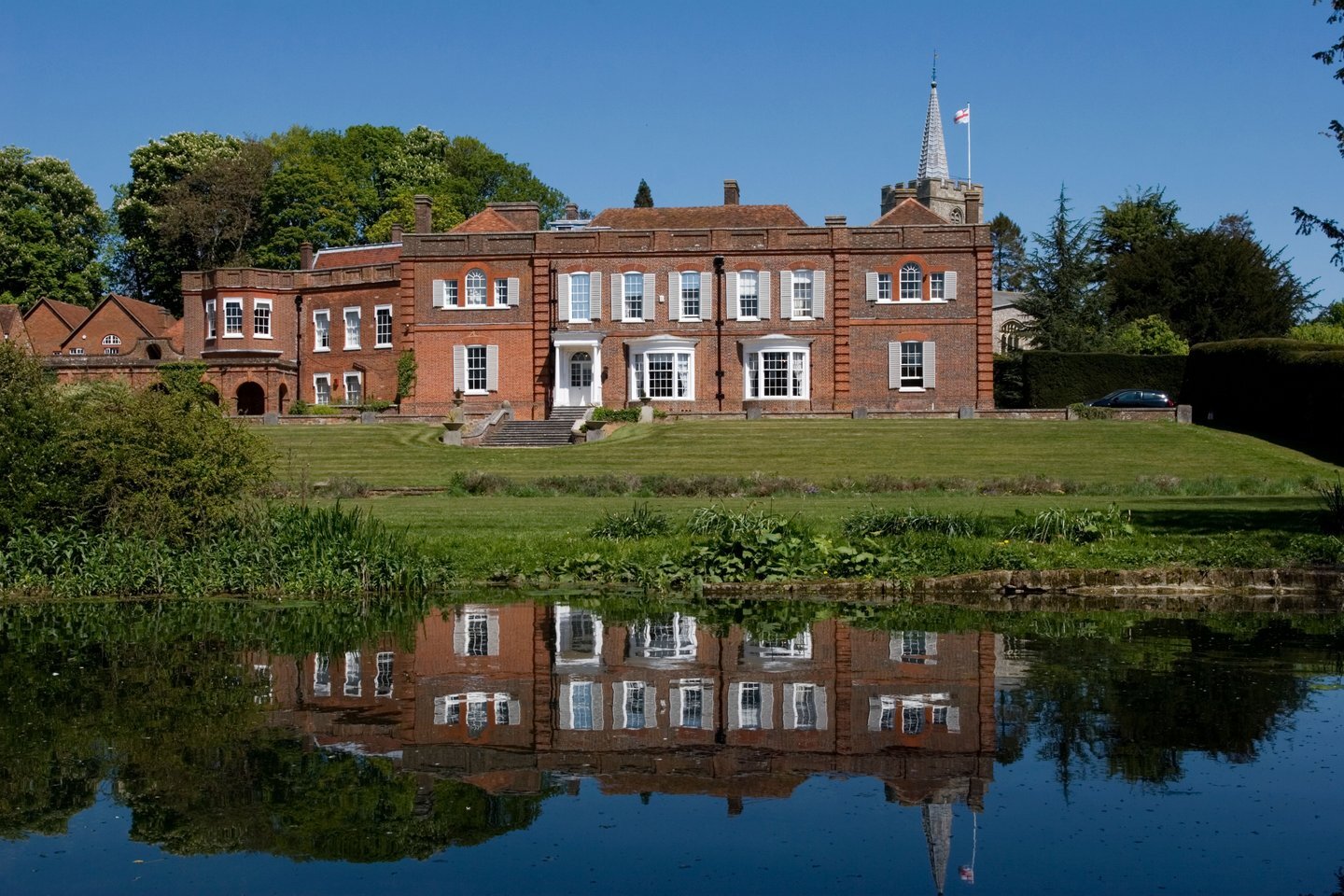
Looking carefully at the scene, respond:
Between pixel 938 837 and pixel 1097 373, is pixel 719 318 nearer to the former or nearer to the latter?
pixel 1097 373

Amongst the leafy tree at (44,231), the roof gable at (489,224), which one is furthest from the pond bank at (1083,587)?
the leafy tree at (44,231)

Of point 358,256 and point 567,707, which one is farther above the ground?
point 358,256

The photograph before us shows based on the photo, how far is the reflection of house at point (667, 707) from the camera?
9.38m

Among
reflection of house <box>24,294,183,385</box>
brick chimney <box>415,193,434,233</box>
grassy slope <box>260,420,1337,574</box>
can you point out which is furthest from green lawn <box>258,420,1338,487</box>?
reflection of house <box>24,294,183,385</box>

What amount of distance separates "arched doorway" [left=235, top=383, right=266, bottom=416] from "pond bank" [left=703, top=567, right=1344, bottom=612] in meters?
38.2

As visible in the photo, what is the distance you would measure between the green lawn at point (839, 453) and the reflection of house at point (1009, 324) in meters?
18.4

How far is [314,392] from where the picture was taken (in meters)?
53.8

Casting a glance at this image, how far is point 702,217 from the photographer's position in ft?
169

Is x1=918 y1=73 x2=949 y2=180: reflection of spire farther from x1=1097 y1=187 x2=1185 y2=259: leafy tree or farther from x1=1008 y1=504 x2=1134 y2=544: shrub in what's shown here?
x1=1008 y1=504 x2=1134 y2=544: shrub

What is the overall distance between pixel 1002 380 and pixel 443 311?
2107cm

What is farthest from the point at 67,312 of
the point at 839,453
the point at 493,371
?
the point at 839,453

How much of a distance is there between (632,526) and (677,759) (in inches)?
422

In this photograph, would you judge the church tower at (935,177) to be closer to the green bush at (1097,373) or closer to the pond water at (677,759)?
the green bush at (1097,373)

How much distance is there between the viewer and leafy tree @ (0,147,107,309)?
2707 inches
